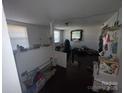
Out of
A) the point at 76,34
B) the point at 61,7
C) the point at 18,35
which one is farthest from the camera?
the point at 76,34

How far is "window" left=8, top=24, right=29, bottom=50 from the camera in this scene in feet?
→ 11.9

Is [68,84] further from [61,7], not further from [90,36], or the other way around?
[90,36]

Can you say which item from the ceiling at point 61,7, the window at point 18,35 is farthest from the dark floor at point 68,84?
the window at point 18,35

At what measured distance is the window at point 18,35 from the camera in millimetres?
3619

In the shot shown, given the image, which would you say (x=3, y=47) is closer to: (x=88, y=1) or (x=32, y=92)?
(x=88, y=1)

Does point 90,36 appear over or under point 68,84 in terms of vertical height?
over

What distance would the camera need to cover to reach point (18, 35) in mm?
3984

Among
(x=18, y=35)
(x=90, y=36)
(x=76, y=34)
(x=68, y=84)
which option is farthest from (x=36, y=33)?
(x=90, y=36)

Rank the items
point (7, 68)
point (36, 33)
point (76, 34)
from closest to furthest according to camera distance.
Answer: point (7, 68) → point (36, 33) → point (76, 34)

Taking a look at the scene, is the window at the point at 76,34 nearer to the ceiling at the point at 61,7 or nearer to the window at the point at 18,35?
the window at the point at 18,35

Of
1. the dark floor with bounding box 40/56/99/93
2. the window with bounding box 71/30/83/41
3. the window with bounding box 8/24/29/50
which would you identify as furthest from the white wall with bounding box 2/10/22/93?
the window with bounding box 71/30/83/41

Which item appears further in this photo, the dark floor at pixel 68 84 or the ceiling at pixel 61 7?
the dark floor at pixel 68 84

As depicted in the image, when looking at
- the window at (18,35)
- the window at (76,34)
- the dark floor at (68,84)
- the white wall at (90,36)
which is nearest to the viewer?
the dark floor at (68,84)

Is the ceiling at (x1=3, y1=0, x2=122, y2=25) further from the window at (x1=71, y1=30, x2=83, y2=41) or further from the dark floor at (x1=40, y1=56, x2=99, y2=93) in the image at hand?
the window at (x1=71, y1=30, x2=83, y2=41)
